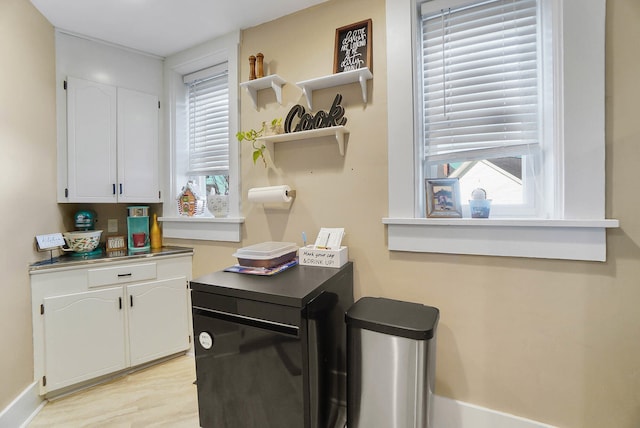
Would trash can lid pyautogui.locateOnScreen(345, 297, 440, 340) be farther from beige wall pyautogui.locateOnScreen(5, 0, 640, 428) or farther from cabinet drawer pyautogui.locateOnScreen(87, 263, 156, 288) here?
cabinet drawer pyautogui.locateOnScreen(87, 263, 156, 288)

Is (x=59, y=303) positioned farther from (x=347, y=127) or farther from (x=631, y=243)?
(x=631, y=243)

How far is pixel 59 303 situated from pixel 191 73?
197 centimetres

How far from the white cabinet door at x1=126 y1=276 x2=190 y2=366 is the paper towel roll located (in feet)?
3.33

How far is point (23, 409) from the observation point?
158 centimetres

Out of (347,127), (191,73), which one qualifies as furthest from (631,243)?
(191,73)

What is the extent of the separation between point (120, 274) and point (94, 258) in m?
0.19

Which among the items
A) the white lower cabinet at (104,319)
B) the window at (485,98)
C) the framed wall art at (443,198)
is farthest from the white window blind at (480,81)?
the white lower cabinet at (104,319)

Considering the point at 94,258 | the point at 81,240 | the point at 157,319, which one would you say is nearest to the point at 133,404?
the point at 157,319

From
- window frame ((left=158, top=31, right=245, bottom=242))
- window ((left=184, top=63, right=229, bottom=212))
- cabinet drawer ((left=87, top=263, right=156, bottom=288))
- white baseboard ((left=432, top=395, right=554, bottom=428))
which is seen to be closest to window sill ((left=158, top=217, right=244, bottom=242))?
window frame ((left=158, top=31, right=245, bottom=242))

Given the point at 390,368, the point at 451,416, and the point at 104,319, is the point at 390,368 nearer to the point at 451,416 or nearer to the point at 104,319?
the point at 451,416

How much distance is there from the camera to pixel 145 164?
2350 mm

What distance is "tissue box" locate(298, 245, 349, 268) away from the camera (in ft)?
5.02

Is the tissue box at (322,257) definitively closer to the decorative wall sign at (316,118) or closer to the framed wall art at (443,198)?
the framed wall art at (443,198)

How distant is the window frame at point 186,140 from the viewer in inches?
81.4
